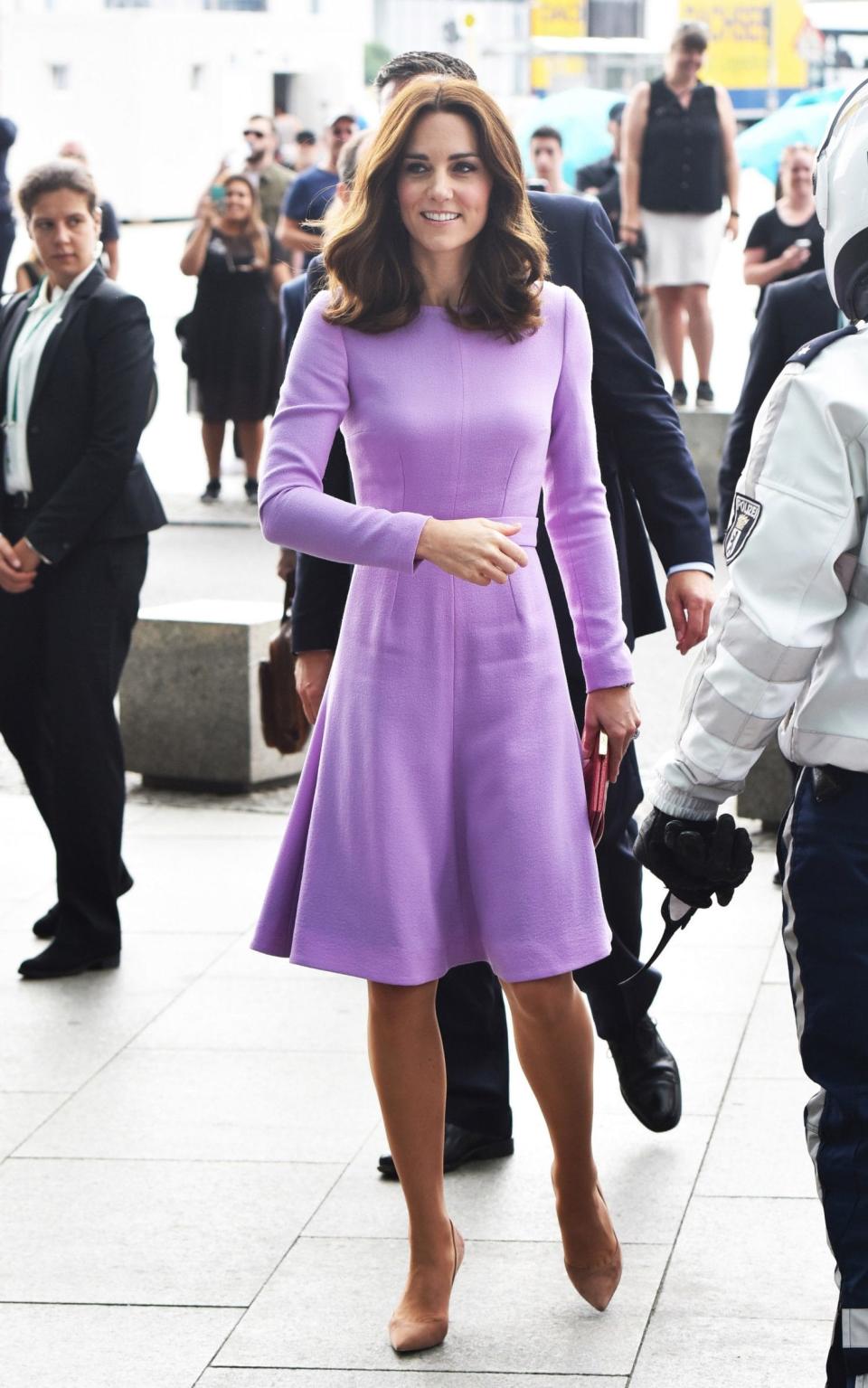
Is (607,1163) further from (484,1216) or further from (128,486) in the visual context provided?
(128,486)

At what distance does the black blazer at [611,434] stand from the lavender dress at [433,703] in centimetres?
51

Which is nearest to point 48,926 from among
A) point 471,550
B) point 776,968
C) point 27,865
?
point 27,865

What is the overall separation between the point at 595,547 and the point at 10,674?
255cm

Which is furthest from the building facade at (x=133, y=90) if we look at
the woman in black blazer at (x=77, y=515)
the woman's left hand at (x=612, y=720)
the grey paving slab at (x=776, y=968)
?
the woman's left hand at (x=612, y=720)

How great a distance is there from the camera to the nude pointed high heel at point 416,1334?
11.2 feet

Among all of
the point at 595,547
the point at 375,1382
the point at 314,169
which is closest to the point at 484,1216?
the point at 375,1382

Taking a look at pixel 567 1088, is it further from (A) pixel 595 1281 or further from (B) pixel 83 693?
(B) pixel 83 693

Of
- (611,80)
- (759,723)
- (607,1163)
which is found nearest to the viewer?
(759,723)

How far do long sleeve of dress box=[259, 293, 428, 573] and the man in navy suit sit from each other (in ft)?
1.56

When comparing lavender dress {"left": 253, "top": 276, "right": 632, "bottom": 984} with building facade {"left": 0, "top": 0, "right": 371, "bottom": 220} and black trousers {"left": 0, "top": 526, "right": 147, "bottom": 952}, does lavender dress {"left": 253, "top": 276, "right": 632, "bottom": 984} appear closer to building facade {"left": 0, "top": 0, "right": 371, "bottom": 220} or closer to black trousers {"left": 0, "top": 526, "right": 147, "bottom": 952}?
black trousers {"left": 0, "top": 526, "right": 147, "bottom": 952}

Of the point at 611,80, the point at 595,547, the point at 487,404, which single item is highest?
the point at 487,404

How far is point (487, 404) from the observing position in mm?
3318

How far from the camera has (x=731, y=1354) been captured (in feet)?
11.1

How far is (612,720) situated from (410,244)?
819 millimetres
